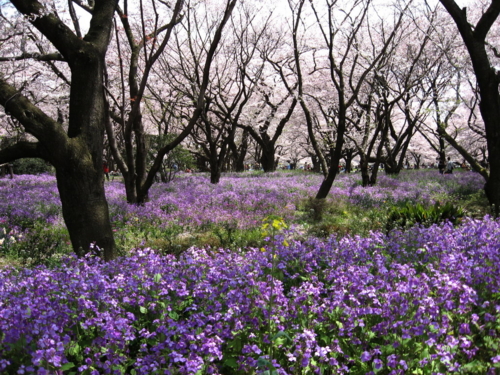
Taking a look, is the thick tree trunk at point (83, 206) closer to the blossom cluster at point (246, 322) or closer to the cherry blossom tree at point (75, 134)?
the cherry blossom tree at point (75, 134)

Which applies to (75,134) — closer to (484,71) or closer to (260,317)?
(260,317)

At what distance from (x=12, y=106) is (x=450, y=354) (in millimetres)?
6202

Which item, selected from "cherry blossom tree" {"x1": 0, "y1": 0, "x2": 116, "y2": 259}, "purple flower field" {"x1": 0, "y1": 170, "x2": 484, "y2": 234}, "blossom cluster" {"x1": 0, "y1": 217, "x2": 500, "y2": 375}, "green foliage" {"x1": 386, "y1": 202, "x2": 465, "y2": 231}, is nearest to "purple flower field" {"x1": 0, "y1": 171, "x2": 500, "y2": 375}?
"blossom cluster" {"x1": 0, "y1": 217, "x2": 500, "y2": 375}

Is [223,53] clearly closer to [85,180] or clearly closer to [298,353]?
[85,180]

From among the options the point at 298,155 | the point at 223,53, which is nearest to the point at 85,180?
the point at 223,53

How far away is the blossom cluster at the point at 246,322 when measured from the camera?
2756 mm

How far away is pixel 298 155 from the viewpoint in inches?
2504

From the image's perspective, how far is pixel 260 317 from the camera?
333 centimetres

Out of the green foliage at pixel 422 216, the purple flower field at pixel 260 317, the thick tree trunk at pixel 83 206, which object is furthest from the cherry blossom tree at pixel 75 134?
the green foliage at pixel 422 216

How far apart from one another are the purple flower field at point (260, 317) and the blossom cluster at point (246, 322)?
1cm

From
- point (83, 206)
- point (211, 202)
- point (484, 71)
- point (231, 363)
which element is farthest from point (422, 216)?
point (231, 363)

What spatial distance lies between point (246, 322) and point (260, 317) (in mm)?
131

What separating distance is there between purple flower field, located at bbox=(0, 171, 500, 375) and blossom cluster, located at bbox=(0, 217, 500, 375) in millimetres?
14

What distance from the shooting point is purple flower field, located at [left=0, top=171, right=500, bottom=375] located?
9.11 feet
